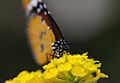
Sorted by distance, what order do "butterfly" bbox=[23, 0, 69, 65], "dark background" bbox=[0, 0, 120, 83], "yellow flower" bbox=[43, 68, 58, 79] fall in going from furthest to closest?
"dark background" bbox=[0, 0, 120, 83] < "butterfly" bbox=[23, 0, 69, 65] < "yellow flower" bbox=[43, 68, 58, 79]

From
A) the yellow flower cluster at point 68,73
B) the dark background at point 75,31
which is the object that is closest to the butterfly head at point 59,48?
the yellow flower cluster at point 68,73

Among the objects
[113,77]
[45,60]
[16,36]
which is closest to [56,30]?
[45,60]

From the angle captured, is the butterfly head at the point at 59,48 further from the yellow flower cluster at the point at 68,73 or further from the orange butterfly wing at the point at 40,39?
the yellow flower cluster at the point at 68,73

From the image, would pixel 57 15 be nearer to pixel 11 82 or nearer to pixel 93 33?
pixel 93 33

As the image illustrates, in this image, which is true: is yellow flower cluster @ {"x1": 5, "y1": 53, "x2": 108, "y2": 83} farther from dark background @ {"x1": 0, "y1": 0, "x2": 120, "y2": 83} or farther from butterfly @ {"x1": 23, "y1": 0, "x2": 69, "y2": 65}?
dark background @ {"x1": 0, "y1": 0, "x2": 120, "y2": 83}

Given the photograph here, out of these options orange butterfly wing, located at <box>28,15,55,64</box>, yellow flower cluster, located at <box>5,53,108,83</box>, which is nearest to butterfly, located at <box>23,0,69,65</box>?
orange butterfly wing, located at <box>28,15,55,64</box>
